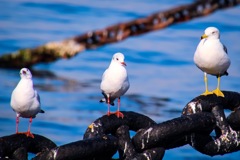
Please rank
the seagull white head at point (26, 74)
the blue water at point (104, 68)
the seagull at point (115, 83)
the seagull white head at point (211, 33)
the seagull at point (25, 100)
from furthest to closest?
the blue water at point (104, 68) → the seagull white head at point (211, 33) → the seagull at point (115, 83) → the seagull white head at point (26, 74) → the seagull at point (25, 100)

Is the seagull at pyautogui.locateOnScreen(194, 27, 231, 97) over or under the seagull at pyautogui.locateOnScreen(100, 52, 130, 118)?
over

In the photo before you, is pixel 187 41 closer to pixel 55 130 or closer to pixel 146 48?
pixel 146 48

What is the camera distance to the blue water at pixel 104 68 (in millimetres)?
6000

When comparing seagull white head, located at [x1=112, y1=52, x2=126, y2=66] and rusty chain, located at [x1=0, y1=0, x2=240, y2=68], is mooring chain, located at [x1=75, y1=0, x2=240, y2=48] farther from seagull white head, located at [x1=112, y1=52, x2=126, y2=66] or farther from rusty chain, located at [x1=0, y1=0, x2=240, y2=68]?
seagull white head, located at [x1=112, y1=52, x2=126, y2=66]

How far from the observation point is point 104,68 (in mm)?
7066

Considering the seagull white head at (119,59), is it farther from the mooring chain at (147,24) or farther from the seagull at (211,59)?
the mooring chain at (147,24)

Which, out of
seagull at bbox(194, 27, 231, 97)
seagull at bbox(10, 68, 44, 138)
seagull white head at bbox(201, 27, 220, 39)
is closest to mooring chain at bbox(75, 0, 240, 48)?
seagull white head at bbox(201, 27, 220, 39)

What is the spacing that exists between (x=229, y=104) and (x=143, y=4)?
6048 mm

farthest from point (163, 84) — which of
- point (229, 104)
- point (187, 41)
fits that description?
point (229, 104)

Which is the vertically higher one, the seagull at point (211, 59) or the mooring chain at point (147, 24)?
the seagull at point (211, 59)

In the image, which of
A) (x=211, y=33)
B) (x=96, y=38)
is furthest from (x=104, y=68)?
(x=211, y=33)

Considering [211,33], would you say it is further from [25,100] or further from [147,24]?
[147,24]

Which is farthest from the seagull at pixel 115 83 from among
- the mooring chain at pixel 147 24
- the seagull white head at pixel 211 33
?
the mooring chain at pixel 147 24

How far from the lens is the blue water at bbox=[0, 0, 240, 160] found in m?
6.00
